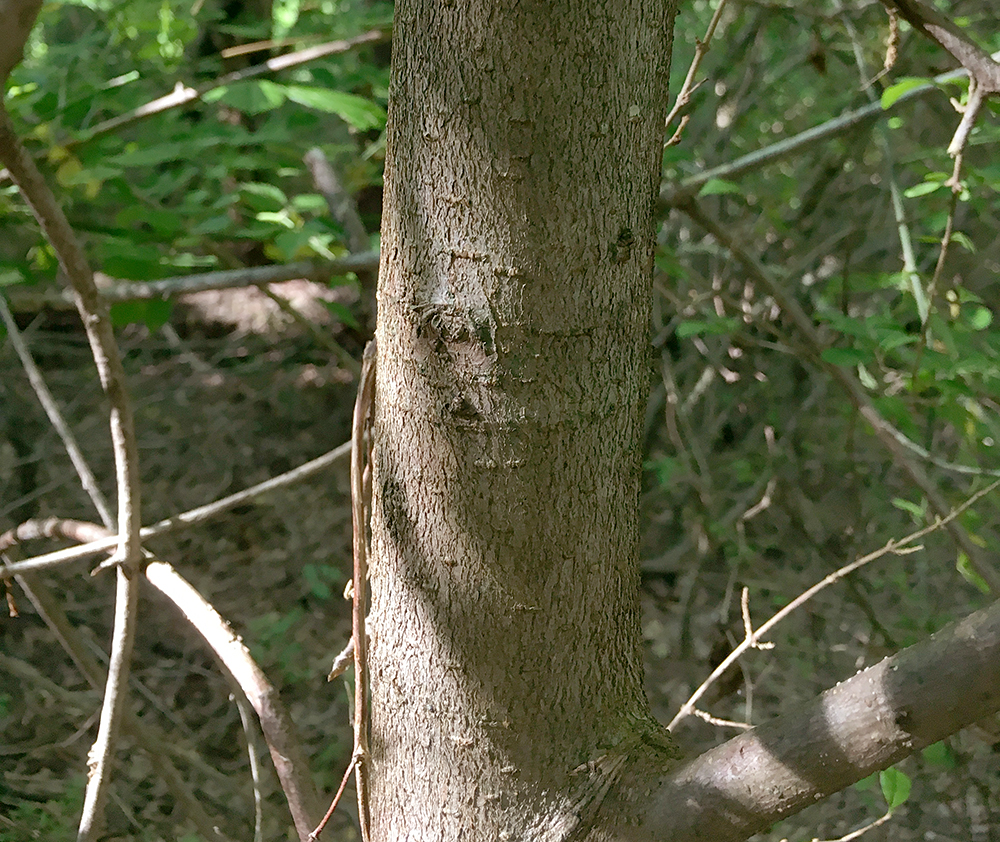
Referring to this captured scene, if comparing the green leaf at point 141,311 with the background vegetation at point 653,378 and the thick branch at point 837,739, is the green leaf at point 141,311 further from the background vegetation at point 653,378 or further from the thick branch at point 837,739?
the thick branch at point 837,739

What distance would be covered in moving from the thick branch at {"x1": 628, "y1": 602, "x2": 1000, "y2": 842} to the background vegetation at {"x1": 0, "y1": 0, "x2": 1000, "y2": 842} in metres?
0.89

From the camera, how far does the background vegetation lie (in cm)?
194

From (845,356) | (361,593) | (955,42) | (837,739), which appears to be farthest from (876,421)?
(361,593)

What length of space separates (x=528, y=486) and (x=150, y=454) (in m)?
3.24

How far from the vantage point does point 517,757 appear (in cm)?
81

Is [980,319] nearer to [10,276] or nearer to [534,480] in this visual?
[534,480]

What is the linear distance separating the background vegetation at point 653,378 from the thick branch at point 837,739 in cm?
89

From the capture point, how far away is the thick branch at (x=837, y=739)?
0.66m

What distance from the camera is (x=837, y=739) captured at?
2.31 ft

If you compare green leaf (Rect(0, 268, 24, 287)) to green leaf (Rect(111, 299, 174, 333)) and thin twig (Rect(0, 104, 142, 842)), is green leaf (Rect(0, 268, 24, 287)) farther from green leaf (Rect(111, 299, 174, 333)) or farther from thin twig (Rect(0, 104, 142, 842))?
thin twig (Rect(0, 104, 142, 842))

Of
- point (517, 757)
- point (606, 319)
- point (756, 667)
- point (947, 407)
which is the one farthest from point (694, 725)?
point (606, 319)

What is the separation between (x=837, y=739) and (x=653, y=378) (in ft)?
8.10

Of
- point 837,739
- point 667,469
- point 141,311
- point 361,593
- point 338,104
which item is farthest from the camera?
point 667,469

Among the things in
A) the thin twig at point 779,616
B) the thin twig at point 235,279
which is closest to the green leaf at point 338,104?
the thin twig at point 235,279
